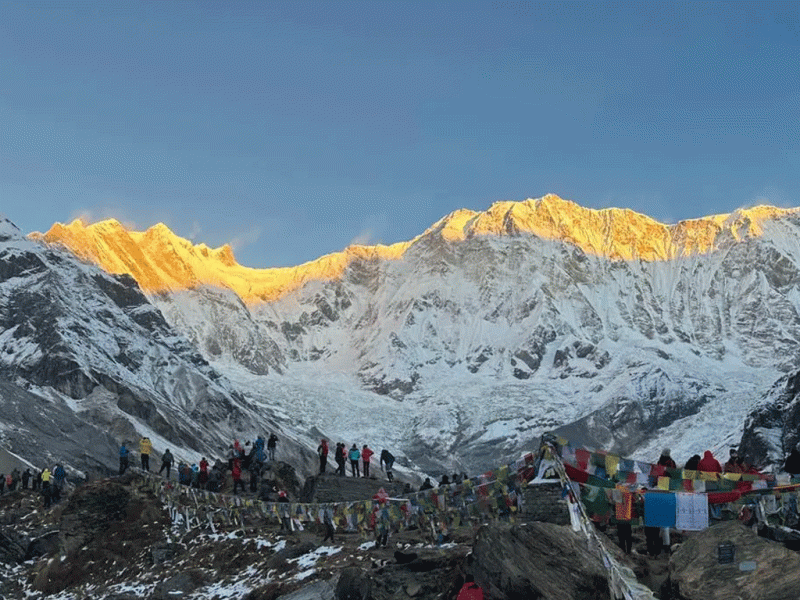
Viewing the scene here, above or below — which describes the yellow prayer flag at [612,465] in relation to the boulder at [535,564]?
above

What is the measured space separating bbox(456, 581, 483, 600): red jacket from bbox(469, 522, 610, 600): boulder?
0.43ft

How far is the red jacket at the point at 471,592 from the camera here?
18.4 m

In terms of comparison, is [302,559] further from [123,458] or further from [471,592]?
[123,458]

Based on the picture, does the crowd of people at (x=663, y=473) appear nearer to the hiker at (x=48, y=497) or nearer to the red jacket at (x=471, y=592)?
the red jacket at (x=471, y=592)

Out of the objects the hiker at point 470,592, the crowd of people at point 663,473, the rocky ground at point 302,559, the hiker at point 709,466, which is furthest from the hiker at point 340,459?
the hiker at point 470,592

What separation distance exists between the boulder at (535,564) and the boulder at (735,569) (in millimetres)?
1405

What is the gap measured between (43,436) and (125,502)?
374ft

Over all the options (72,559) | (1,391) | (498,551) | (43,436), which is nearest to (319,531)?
(72,559)

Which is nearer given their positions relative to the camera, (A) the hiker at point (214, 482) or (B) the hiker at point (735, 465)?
(B) the hiker at point (735, 465)

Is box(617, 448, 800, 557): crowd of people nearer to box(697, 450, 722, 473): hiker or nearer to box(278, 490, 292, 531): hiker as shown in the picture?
box(697, 450, 722, 473): hiker

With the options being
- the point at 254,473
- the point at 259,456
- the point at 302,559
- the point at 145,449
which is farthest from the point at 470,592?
the point at 145,449

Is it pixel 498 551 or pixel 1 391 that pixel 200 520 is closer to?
pixel 498 551

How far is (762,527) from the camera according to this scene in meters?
19.4

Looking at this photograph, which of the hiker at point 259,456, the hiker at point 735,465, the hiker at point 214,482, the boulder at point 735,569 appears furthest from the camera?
the hiker at point 259,456
